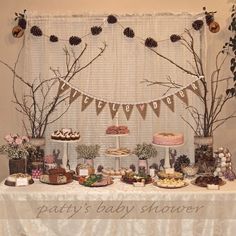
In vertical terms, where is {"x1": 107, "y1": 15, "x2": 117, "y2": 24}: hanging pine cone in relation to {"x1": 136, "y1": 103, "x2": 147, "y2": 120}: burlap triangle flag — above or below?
above

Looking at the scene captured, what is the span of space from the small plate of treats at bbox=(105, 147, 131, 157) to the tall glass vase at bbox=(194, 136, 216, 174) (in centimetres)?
52

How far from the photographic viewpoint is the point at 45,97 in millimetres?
3195

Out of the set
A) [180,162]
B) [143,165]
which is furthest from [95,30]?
[180,162]

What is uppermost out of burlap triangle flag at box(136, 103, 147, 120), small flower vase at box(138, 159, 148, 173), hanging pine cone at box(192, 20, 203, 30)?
hanging pine cone at box(192, 20, 203, 30)

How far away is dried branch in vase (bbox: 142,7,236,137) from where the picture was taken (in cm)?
312

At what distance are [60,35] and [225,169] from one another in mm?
1619

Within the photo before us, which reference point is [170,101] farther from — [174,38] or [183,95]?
[174,38]

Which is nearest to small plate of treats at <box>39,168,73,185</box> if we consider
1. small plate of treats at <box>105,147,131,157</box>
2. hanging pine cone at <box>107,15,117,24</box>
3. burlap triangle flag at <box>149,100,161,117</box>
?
small plate of treats at <box>105,147,131,157</box>

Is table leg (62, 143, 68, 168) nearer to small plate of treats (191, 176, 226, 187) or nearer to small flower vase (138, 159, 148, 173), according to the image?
small flower vase (138, 159, 148, 173)

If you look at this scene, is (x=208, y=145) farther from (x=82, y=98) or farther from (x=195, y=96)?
(x=82, y=98)

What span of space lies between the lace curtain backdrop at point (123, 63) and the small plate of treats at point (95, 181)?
0.51 m

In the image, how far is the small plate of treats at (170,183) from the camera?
8.80 feet

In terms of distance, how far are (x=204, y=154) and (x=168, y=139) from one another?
1.02ft

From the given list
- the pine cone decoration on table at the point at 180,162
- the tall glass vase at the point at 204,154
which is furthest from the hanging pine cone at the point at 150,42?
the pine cone decoration on table at the point at 180,162
